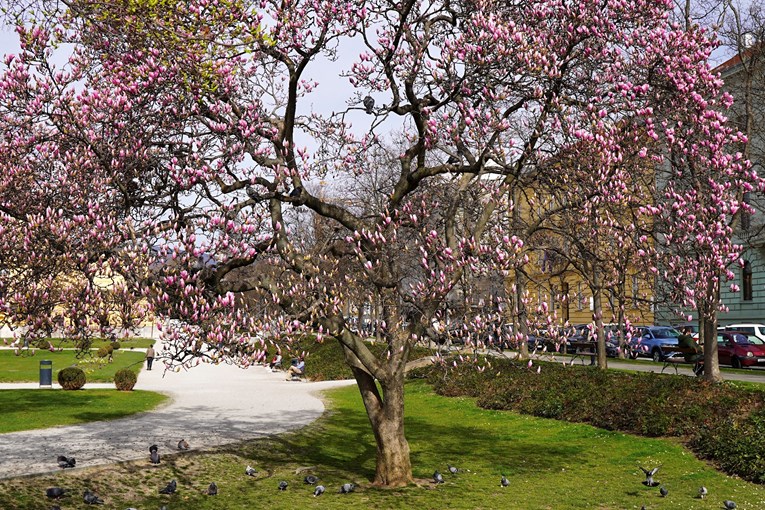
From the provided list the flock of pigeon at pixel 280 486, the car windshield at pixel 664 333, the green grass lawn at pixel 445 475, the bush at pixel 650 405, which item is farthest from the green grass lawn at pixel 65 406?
the car windshield at pixel 664 333

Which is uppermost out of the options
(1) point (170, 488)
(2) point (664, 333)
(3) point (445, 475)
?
(2) point (664, 333)

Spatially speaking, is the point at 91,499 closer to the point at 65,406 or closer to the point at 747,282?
the point at 65,406

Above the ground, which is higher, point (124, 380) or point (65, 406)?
point (124, 380)

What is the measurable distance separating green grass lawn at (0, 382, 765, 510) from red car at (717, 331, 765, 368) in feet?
62.4

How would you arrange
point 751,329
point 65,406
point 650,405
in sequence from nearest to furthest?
1. point 650,405
2. point 65,406
3. point 751,329

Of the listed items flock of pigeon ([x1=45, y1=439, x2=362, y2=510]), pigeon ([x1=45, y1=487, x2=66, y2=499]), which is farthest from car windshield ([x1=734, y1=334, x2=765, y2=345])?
pigeon ([x1=45, y1=487, x2=66, y2=499])

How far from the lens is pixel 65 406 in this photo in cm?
2216

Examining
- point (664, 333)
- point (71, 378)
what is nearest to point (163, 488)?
point (71, 378)

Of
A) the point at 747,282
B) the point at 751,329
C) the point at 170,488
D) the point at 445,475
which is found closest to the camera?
the point at 170,488

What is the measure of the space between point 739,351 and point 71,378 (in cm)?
2800

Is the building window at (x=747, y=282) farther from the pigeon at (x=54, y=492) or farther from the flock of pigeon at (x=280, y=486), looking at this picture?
the pigeon at (x=54, y=492)

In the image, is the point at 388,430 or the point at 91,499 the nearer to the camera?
the point at 91,499

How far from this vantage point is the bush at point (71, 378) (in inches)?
1056

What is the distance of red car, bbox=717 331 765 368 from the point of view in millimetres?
33156
